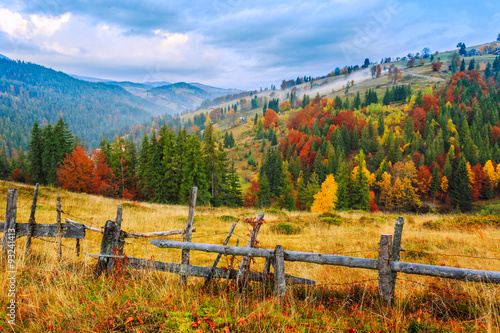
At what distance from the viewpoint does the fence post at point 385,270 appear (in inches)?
186

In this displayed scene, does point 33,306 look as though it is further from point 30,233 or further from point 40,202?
point 40,202

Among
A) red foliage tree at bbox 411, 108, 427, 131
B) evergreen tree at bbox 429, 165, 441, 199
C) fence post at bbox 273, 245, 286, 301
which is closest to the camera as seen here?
fence post at bbox 273, 245, 286, 301

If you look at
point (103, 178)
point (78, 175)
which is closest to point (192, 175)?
point (103, 178)

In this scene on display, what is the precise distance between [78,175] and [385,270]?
48.4 metres

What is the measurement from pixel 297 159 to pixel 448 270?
97.5 m

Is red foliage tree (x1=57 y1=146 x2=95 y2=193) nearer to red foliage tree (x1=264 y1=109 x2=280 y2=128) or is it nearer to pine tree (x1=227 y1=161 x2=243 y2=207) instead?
pine tree (x1=227 y1=161 x2=243 y2=207)

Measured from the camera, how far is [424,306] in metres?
5.07

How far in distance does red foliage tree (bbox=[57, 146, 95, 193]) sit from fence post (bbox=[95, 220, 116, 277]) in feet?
138

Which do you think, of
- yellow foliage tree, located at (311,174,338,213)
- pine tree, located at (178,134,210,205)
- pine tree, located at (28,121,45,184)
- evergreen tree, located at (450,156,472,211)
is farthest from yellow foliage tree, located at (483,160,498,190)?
pine tree, located at (28,121,45,184)

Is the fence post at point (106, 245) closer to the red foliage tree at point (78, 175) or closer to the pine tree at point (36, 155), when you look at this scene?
the red foliage tree at point (78, 175)

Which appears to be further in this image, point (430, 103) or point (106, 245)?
point (430, 103)

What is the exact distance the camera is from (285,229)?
1580 centimetres

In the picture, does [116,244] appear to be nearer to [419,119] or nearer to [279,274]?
[279,274]

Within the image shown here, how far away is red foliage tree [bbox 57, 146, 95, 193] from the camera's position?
136ft
